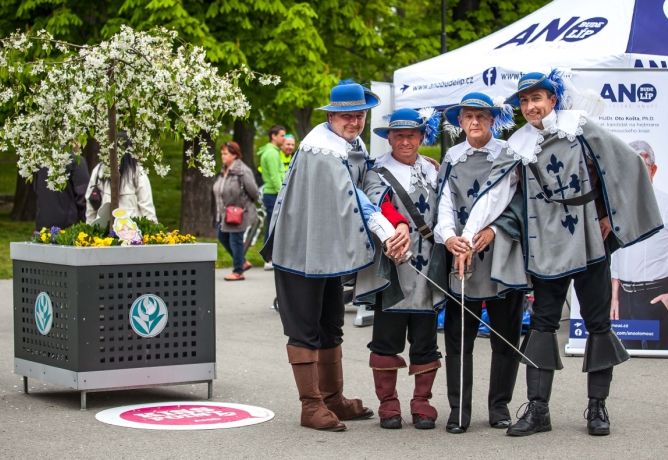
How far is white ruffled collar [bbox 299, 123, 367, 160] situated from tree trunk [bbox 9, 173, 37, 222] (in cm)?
1672

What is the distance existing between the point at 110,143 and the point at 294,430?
7.59ft

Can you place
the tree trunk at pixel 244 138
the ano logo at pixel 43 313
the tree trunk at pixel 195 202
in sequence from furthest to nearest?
the tree trunk at pixel 244 138, the tree trunk at pixel 195 202, the ano logo at pixel 43 313

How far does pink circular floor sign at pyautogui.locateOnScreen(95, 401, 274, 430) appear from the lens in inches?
219

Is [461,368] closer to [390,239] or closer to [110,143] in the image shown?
[390,239]

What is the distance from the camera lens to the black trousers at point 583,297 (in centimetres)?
548

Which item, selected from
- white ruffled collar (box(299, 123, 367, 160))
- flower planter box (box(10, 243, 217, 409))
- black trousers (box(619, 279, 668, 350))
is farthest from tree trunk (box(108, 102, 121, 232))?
black trousers (box(619, 279, 668, 350))

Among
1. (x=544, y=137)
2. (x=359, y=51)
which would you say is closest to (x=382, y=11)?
(x=359, y=51)

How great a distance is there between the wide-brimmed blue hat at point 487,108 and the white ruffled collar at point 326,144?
25.9 inches

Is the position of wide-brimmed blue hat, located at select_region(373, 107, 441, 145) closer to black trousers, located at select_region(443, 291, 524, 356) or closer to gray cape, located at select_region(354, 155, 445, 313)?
gray cape, located at select_region(354, 155, 445, 313)

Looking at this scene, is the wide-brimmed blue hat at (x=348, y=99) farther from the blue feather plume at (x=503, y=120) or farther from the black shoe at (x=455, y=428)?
the black shoe at (x=455, y=428)

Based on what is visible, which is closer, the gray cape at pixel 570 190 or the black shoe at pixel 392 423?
the gray cape at pixel 570 190

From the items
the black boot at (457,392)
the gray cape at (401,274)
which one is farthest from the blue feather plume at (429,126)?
the black boot at (457,392)

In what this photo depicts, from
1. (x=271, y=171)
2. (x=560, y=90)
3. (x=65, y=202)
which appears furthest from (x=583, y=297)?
(x=271, y=171)

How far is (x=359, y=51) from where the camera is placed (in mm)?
20125
